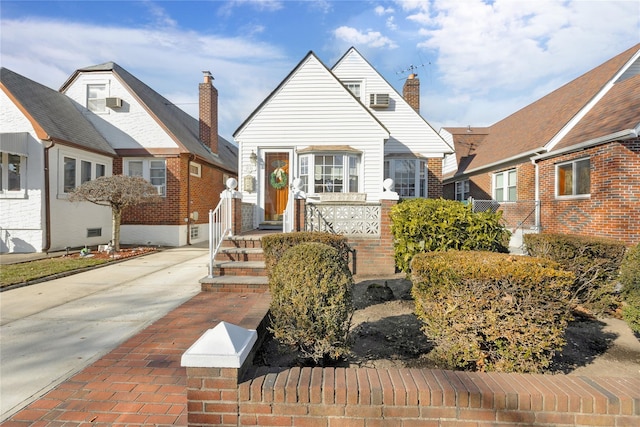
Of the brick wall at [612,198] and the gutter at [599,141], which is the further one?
the brick wall at [612,198]

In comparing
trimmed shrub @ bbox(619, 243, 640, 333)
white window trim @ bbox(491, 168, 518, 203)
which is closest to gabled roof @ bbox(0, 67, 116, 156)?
trimmed shrub @ bbox(619, 243, 640, 333)

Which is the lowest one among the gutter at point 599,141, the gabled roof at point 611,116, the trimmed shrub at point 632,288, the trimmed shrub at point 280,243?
the trimmed shrub at point 632,288

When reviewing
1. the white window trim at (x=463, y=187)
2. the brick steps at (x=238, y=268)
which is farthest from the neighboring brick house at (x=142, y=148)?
the white window trim at (x=463, y=187)

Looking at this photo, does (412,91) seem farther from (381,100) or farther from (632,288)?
(632,288)

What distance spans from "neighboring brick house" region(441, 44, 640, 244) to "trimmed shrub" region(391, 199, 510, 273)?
5.85 m

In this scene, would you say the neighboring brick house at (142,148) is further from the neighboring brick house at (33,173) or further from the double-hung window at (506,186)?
the double-hung window at (506,186)

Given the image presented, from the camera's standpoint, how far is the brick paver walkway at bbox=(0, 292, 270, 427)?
2250 mm

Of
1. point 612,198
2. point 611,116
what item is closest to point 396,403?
point 612,198

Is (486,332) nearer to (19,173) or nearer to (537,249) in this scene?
(537,249)

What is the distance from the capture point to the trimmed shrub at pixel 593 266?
4293 millimetres

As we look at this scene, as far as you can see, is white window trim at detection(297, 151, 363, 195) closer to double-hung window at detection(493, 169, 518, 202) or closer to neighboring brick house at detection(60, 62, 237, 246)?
neighboring brick house at detection(60, 62, 237, 246)

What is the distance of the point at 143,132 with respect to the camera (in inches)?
486

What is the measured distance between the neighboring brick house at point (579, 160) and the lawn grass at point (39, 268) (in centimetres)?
1397

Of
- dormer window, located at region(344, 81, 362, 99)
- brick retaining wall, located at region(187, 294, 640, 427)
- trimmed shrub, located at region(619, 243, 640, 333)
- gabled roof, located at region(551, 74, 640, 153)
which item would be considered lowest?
brick retaining wall, located at region(187, 294, 640, 427)
